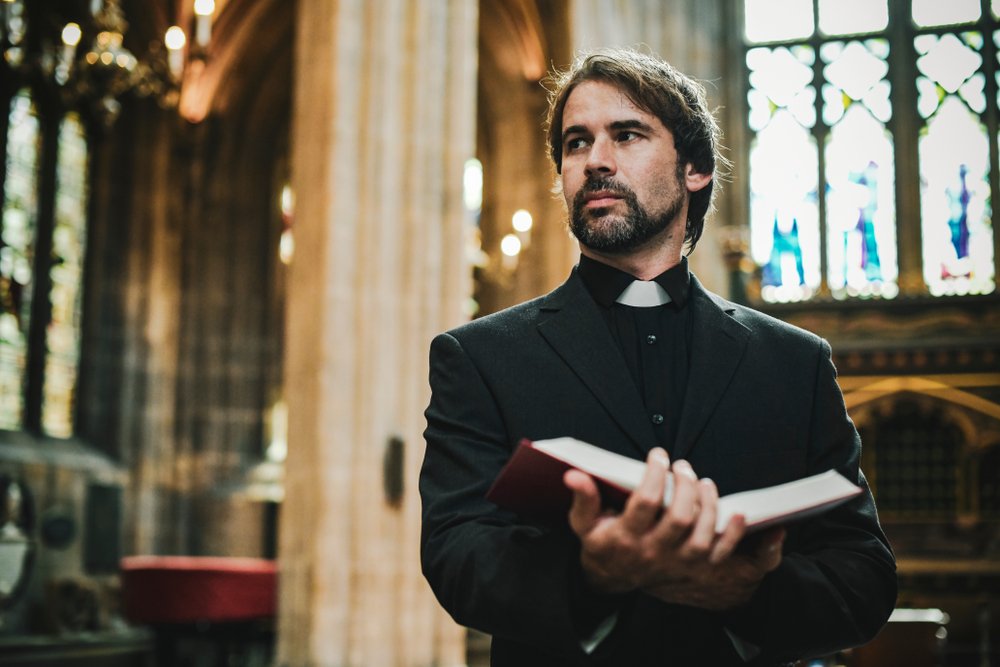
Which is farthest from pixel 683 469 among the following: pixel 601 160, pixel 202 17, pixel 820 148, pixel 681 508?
pixel 820 148

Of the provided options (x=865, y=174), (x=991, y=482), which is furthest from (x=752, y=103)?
(x=991, y=482)

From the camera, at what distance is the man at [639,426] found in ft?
4.58

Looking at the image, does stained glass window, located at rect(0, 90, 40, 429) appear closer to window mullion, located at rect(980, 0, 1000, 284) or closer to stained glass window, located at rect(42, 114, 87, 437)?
stained glass window, located at rect(42, 114, 87, 437)

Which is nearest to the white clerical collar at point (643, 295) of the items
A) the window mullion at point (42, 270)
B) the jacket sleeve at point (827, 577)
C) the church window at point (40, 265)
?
the jacket sleeve at point (827, 577)

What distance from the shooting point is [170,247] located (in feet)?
47.1

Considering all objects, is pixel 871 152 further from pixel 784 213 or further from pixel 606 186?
pixel 606 186

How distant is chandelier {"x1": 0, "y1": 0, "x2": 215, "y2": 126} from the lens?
10.1m

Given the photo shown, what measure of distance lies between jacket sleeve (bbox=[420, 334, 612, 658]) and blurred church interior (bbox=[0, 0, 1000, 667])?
6.06 m

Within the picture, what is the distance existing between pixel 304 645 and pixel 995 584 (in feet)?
24.8

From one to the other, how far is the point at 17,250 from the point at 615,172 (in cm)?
1207

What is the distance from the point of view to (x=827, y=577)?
1.52 meters

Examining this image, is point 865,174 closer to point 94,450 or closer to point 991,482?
point 991,482

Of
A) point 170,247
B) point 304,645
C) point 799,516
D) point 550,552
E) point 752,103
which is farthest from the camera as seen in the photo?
point 752,103

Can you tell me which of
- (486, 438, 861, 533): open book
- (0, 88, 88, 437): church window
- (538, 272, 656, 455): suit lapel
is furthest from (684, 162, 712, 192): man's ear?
(0, 88, 88, 437): church window
